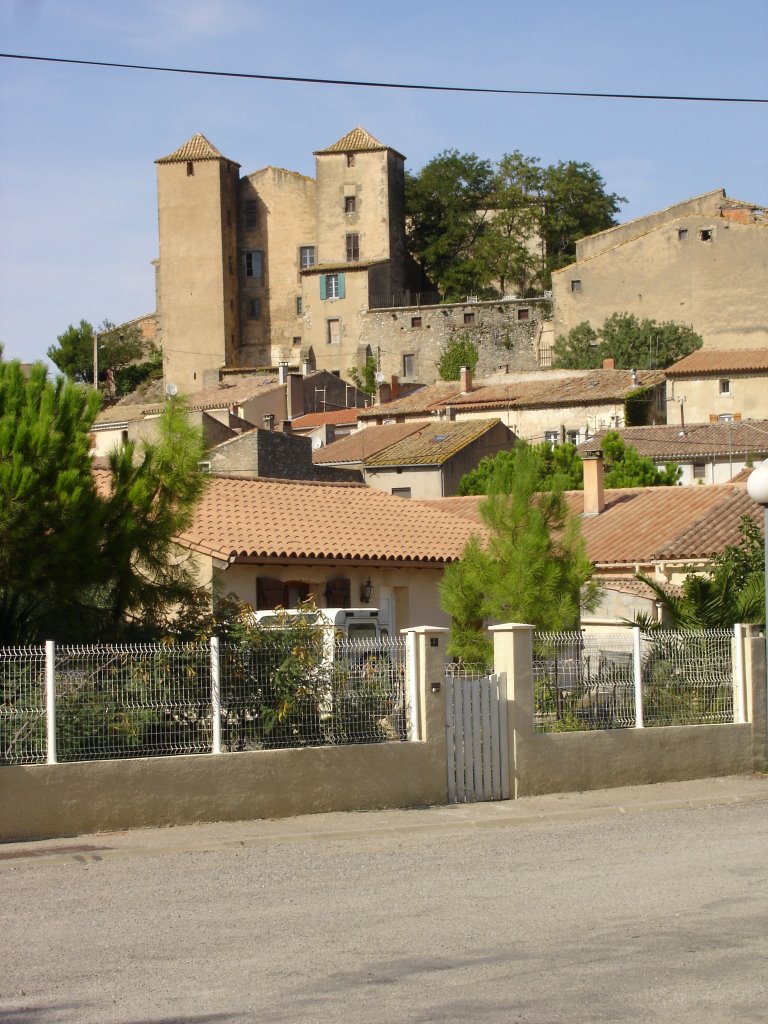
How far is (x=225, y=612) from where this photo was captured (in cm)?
1565

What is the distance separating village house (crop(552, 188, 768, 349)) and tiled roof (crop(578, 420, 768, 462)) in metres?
15.7

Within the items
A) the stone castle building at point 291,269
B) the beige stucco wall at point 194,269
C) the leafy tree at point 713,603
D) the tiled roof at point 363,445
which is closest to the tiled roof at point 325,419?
the tiled roof at point 363,445

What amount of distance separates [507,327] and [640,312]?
956 centimetres

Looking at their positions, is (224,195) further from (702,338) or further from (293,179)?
(702,338)

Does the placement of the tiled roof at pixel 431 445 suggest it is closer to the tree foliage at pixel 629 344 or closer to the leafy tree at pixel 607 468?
the leafy tree at pixel 607 468

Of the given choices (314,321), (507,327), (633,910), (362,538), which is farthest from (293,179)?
(633,910)

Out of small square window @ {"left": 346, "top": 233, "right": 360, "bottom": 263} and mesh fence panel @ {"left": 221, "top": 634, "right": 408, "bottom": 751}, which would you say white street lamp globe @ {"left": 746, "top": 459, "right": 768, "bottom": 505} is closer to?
mesh fence panel @ {"left": 221, "top": 634, "right": 408, "bottom": 751}

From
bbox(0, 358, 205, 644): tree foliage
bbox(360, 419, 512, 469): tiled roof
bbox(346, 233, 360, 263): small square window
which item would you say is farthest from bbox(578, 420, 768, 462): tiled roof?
bbox(0, 358, 205, 644): tree foliage

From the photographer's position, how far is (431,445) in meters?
50.0

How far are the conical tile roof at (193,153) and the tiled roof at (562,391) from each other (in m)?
30.6

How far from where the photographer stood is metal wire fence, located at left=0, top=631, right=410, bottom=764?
13.0 m

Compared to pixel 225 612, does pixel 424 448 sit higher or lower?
higher

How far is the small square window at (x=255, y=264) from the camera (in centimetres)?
9362

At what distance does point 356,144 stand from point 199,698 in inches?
3184
